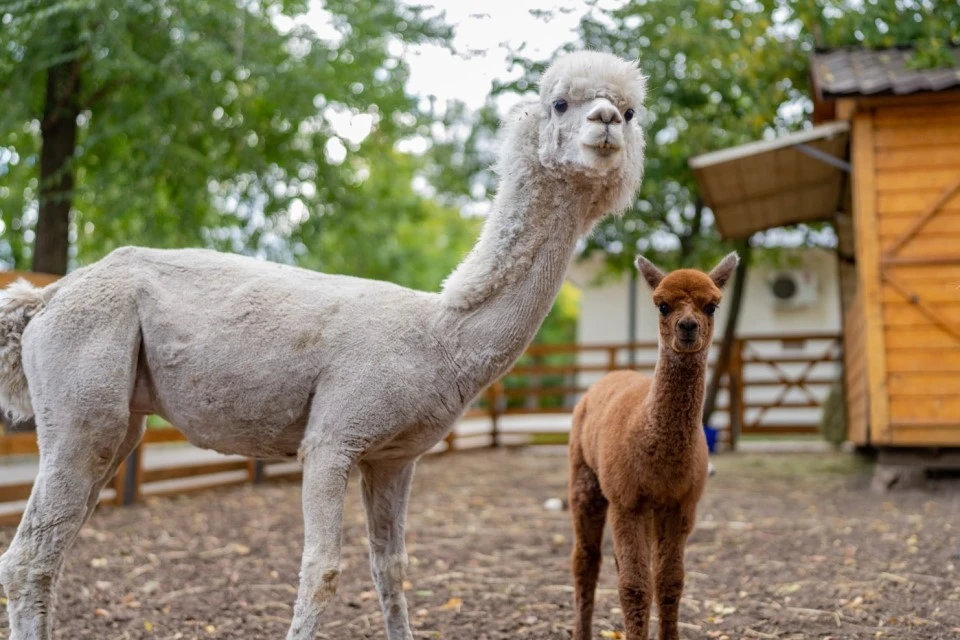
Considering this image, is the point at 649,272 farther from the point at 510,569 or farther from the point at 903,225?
the point at 903,225

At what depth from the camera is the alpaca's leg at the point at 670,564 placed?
3.35 meters

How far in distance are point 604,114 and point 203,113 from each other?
22.6 ft

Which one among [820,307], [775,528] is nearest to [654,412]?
[775,528]

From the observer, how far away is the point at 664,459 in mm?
3260

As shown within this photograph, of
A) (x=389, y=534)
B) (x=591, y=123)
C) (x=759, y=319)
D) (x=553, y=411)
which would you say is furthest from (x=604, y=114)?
(x=759, y=319)

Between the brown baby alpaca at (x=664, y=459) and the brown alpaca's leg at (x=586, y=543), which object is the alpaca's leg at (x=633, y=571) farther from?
the brown alpaca's leg at (x=586, y=543)

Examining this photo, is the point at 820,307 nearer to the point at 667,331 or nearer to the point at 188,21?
the point at 188,21

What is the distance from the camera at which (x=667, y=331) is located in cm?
321

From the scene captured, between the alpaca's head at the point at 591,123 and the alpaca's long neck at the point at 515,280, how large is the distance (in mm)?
90

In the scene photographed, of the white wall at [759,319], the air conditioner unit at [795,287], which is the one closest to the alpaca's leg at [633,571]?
the white wall at [759,319]

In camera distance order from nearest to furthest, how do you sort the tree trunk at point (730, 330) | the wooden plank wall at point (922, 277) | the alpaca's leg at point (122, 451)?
the alpaca's leg at point (122, 451) < the wooden plank wall at point (922, 277) < the tree trunk at point (730, 330)

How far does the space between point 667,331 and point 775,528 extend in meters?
4.22

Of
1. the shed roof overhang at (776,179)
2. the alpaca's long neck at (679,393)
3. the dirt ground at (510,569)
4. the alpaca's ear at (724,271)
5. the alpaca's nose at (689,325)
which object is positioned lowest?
the dirt ground at (510,569)

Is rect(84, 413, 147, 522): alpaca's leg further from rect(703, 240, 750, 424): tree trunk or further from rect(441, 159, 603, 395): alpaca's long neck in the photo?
rect(703, 240, 750, 424): tree trunk
